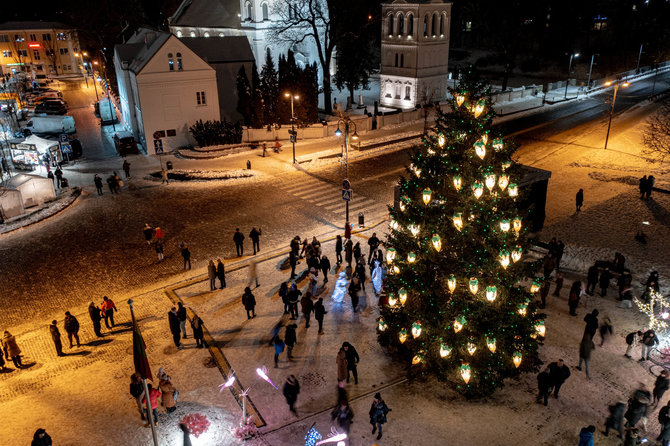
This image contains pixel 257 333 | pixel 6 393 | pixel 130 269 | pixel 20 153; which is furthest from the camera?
pixel 20 153

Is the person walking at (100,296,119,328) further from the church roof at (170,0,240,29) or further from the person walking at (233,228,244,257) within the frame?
the church roof at (170,0,240,29)

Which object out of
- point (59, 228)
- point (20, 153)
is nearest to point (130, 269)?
point (59, 228)

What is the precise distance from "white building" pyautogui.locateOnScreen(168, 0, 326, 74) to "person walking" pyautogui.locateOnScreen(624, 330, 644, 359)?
44124mm

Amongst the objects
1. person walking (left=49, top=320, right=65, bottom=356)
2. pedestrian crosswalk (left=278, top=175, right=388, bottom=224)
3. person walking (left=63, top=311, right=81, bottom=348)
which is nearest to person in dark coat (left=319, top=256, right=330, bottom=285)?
pedestrian crosswalk (left=278, top=175, right=388, bottom=224)

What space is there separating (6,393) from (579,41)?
94195 millimetres

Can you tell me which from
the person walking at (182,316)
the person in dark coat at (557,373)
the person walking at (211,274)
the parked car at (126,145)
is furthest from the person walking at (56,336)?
the parked car at (126,145)

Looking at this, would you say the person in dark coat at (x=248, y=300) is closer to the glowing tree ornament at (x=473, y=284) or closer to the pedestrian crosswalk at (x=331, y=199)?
the glowing tree ornament at (x=473, y=284)

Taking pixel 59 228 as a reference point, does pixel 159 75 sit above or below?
above

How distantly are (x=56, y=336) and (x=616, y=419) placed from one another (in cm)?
1573

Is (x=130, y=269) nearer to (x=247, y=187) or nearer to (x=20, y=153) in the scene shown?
(x=247, y=187)

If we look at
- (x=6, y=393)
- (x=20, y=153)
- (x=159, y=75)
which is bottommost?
(x=6, y=393)

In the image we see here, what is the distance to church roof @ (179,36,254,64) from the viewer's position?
1725 inches

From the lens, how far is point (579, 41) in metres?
85.9

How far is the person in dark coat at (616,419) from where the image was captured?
12.2m
